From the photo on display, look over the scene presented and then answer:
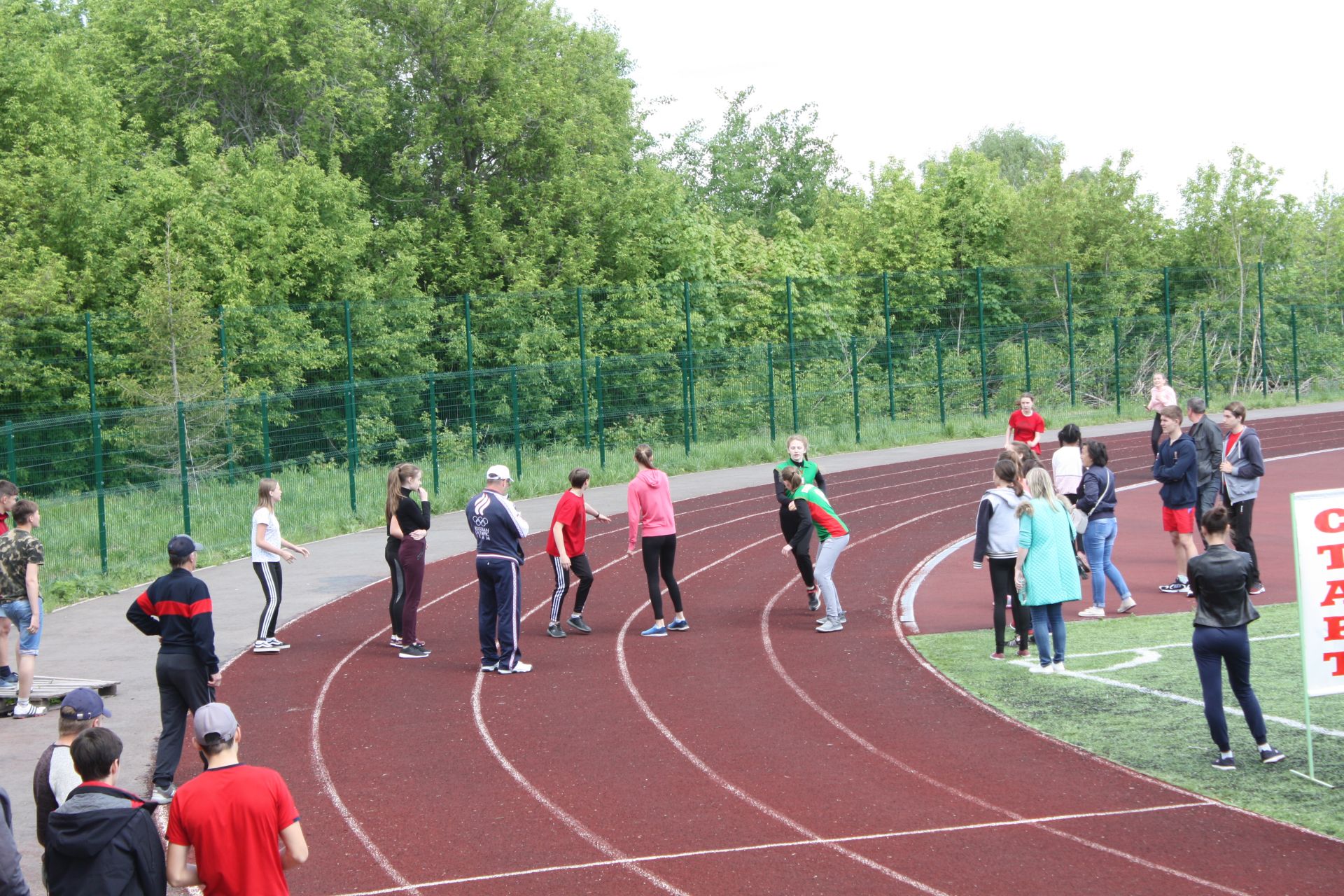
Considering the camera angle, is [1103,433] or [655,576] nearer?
[655,576]

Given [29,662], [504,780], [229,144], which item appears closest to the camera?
[504,780]

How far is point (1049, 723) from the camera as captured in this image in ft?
30.2

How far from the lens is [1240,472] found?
41.0ft

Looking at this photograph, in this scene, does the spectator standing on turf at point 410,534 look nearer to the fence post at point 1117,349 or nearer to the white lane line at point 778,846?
the white lane line at point 778,846

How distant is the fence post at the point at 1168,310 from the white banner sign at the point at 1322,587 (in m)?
30.5

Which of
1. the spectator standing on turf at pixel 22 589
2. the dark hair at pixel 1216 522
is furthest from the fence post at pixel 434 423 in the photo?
the dark hair at pixel 1216 522

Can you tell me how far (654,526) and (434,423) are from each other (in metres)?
10.8

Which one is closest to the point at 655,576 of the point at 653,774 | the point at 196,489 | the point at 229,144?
the point at 653,774

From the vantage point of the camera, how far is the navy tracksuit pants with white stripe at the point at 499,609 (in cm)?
1112

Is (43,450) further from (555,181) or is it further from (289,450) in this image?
(555,181)

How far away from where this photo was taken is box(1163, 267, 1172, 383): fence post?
120ft

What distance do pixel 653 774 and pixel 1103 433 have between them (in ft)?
82.4

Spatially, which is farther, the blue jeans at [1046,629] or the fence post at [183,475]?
the fence post at [183,475]

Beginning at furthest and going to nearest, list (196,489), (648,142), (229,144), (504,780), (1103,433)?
(648,142) < (229,144) < (1103,433) < (196,489) < (504,780)
